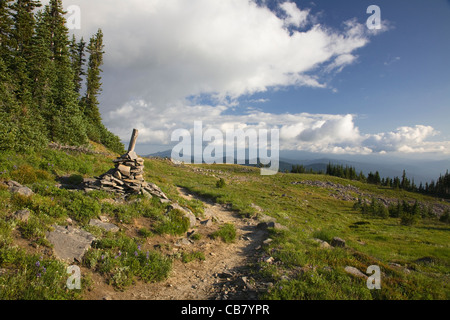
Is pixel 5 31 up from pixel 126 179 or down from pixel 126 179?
up

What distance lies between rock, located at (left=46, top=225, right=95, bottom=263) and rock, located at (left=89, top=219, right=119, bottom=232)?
3.32 ft

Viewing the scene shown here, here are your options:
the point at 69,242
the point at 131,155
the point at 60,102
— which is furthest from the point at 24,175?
the point at 60,102

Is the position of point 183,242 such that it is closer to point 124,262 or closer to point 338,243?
point 124,262

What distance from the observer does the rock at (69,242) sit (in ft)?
23.3

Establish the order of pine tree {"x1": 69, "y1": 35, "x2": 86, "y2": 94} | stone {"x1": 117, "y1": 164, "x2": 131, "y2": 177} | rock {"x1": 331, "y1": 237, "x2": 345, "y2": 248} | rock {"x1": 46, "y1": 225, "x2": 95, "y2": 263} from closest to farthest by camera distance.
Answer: rock {"x1": 46, "y1": 225, "x2": 95, "y2": 263}, rock {"x1": 331, "y1": 237, "x2": 345, "y2": 248}, stone {"x1": 117, "y1": 164, "x2": 131, "y2": 177}, pine tree {"x1": 69, "y1": 35, "x2": 86, "y2": 94}

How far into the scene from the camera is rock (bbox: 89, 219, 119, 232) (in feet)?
31.3


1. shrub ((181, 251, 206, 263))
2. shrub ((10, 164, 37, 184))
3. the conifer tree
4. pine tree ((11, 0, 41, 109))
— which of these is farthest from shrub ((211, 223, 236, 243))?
the conifer tree

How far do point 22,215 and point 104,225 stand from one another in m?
2.94

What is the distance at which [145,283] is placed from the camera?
23.7ft

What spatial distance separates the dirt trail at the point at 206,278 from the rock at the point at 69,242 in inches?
47.1

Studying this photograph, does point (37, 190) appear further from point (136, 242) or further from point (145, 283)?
point (145, 283)

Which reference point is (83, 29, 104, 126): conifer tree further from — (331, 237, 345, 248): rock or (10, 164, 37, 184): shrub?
(331, 237, 345, 248): rock

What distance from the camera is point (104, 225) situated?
978 centimetres

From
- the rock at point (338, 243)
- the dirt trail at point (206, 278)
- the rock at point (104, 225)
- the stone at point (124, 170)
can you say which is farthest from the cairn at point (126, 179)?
the rock at point (338, 243)
